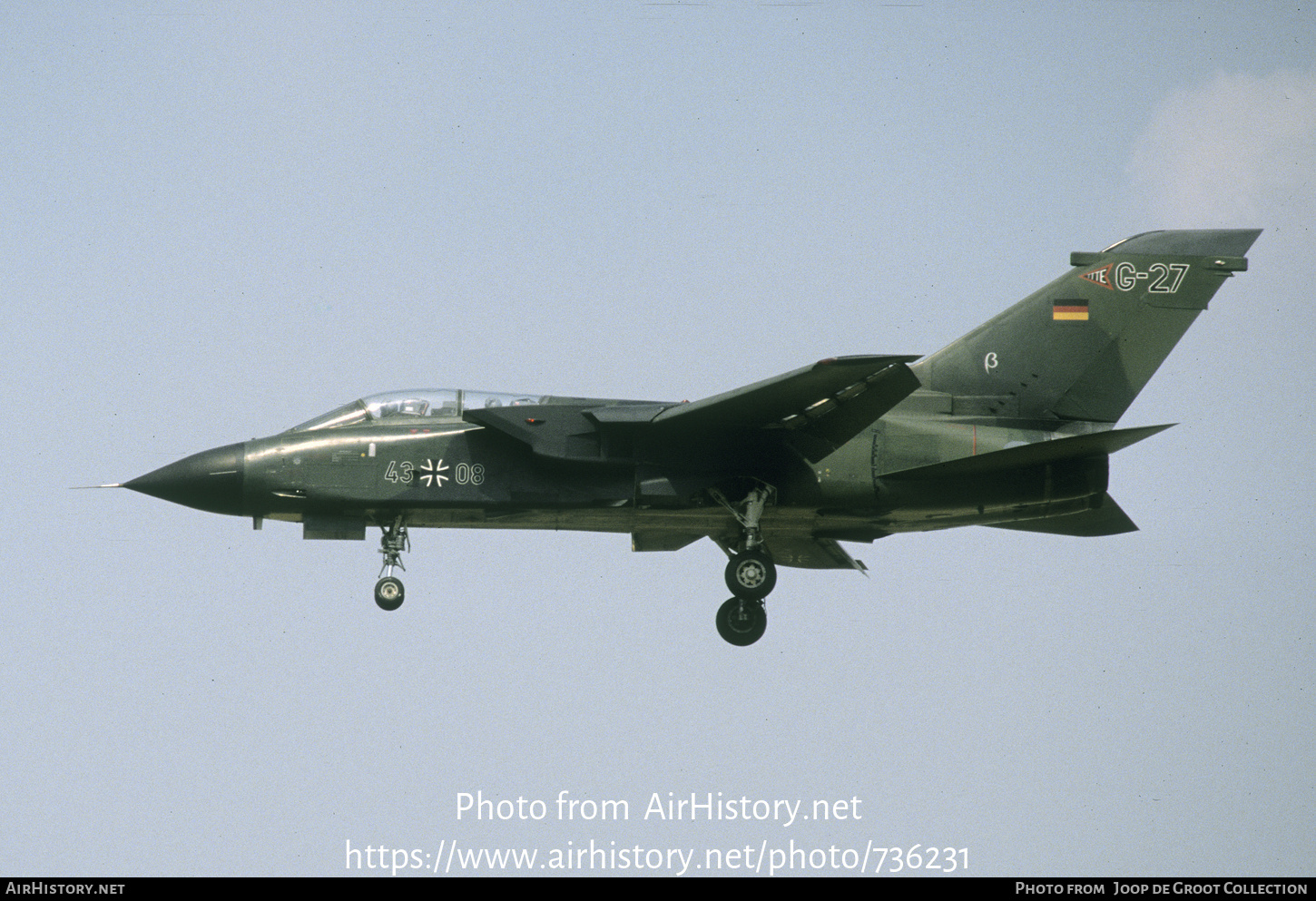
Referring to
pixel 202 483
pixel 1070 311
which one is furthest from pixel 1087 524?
pixel 202 483

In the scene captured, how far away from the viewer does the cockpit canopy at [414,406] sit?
21.4 metres

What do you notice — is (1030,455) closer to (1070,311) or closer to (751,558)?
(1070,311)

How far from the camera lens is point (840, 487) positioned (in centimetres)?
2103

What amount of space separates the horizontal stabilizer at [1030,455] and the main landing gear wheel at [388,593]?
6.83 m

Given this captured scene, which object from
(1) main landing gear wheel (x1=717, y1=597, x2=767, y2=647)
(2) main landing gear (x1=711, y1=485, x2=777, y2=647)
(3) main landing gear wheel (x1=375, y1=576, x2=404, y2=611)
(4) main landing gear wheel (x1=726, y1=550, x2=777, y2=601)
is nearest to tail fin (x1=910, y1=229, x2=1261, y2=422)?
(2) main landing gear (x1=711, y1=485, x2=777, y2=647)

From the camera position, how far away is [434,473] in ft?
68.7

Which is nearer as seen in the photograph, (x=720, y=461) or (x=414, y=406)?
(x=720, y=461)

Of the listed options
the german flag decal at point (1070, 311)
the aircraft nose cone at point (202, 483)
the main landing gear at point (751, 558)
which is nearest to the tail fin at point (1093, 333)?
the german flag decal at point (1070, 311)

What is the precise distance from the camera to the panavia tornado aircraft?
2070 centimetres

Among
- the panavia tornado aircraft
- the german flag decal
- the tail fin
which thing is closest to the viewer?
the panavia tornado aircraft

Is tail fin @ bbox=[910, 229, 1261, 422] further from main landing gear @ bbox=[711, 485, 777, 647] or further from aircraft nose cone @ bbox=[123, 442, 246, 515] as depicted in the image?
aircraft nose cone @ bbox=[123, 442, 246, 515]

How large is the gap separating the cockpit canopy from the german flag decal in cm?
740

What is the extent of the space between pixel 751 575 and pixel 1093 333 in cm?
608
